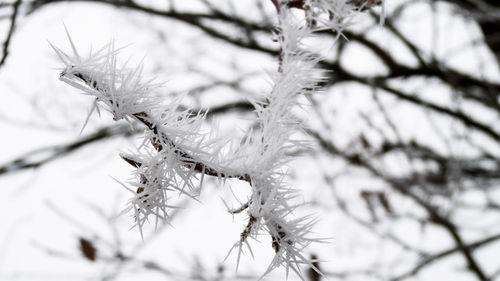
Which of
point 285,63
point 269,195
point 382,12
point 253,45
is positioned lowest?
point 269,195

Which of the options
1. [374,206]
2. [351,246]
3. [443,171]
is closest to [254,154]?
[374,206]

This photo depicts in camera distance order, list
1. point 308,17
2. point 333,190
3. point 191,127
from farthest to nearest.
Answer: point 333,190 → point 308,17 → point 191,127

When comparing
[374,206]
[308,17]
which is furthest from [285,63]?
[374,206]

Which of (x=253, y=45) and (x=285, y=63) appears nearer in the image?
(x=285, y=63)

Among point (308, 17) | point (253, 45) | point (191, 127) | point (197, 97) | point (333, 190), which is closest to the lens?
point (191, 127)

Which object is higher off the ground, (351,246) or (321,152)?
(321,152)

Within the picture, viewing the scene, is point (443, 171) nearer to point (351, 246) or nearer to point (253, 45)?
point (351, 246)
